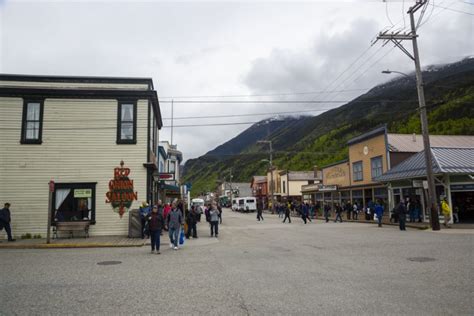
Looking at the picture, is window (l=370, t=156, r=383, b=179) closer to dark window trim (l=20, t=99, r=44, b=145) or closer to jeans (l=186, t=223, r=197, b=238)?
jeans (l=186, t=223, r=197, b=238)

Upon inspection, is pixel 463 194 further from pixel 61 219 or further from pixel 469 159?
pixel 61 219

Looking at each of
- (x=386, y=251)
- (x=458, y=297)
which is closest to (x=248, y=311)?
(x=458, y=297)

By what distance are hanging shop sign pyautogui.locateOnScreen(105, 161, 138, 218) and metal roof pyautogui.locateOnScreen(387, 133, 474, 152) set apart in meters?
Result: 22.5

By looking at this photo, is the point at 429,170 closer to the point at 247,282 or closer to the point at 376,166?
the point at 376,166

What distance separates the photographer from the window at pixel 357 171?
36656 mm

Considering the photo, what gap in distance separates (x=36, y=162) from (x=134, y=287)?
1386cm

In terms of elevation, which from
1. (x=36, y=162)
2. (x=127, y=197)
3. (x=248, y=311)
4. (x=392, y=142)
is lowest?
(x=248, y=311)

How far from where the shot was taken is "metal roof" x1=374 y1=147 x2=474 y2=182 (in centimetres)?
2295

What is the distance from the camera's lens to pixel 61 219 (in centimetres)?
1833

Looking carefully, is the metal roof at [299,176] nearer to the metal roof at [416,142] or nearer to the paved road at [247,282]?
the metal roof at [416,142]

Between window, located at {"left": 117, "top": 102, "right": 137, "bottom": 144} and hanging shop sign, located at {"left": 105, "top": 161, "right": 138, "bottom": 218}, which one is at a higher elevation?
window, located at {"left": 117, "top": 102, "right": 137, "bottom": 144}

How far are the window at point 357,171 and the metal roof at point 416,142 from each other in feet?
13.8

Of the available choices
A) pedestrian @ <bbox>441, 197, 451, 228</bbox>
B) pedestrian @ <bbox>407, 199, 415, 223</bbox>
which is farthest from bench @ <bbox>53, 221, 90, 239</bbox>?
pedestrian @ <bbox>407, 199, 415, 223</bbox>

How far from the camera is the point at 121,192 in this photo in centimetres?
1894
